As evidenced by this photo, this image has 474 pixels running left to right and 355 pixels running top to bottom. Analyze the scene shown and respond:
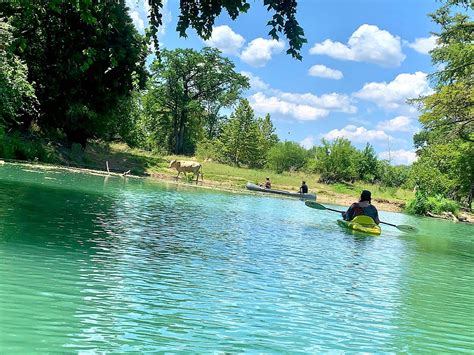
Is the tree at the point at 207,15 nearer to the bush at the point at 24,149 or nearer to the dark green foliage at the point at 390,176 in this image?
the bush at the point at 24,149

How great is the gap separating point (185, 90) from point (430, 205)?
35865 mm

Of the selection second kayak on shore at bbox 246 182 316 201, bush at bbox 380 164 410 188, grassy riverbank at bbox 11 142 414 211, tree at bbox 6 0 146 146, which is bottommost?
second kayak on shore at bbox 246 182 316 201

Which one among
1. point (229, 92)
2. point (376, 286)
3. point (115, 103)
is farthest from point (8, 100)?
point (229, 92)

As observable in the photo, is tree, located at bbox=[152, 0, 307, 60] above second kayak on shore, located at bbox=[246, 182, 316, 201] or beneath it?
above

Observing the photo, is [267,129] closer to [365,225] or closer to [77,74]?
[77,74]

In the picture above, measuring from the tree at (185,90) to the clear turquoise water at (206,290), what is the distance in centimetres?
5005

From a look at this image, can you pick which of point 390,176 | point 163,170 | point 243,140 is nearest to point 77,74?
point 163,170

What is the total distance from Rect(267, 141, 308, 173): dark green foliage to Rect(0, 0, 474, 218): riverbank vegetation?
0.19 meters

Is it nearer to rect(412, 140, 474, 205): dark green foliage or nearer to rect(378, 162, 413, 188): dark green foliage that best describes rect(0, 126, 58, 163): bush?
rect(412, 140, 474, 205): dark green foliage

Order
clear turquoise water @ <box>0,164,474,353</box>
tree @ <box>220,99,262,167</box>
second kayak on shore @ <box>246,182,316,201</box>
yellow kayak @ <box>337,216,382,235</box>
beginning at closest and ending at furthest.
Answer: clear turquoise water @ <box>0,164,474,353</box> → yellow kayak @ <box>337,216,382,235</box> → second kayak on shore @ <box>246,182,316,201</box> → tree @ <box>220,99,262,167</box>

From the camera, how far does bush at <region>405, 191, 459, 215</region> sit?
132ft

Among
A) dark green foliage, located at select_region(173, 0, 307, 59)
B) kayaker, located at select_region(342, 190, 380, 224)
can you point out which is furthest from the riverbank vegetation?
kayaker, located at select_region(342, 190, 380, 224)

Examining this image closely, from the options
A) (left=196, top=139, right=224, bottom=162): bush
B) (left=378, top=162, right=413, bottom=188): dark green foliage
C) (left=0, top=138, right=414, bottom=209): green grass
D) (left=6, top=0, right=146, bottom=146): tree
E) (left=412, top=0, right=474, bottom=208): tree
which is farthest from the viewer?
(left=378, top=162, right=413, bottom=188): dark green foliage

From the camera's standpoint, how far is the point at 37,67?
36.2 meters
